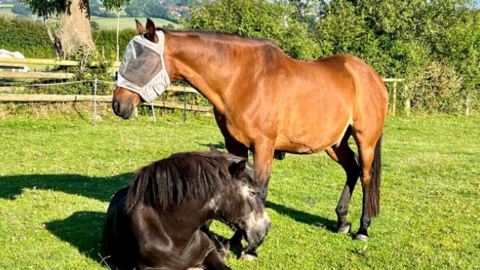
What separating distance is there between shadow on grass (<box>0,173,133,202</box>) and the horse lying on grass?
11.1 ft

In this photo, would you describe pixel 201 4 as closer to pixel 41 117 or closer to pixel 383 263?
pixel 41 117

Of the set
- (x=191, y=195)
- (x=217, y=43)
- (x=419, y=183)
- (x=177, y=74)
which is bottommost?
(x=419, y=183)

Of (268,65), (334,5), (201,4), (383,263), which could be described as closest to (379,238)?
(383,263)

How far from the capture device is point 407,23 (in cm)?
2347

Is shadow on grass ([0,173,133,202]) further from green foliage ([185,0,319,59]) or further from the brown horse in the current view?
green foliage ([185,0,319,59])

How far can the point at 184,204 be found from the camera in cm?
395

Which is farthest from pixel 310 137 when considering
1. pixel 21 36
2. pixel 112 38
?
pixel 21 36

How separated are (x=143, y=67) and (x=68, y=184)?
3996 mm

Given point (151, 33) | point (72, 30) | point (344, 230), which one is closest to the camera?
point (151, 33)

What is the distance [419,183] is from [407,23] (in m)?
16.2

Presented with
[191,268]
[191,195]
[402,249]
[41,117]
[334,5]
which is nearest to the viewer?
[191,195]

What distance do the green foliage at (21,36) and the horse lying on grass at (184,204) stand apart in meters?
31.6

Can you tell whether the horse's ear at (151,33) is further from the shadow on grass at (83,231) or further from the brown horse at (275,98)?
the shadow on grass at (83,231)

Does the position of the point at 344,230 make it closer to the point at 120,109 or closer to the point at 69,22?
the point at 120,109
